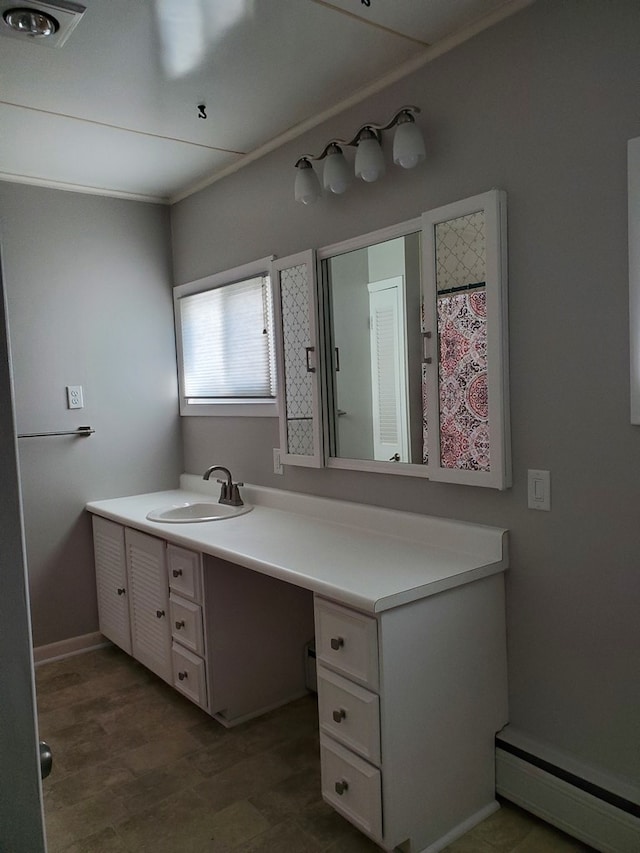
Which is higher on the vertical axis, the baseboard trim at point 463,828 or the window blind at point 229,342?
the window blind at point 229,342

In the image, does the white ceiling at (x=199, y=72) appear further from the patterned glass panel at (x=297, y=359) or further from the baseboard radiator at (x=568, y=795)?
the baseboard radiator at (x=568, y=795)

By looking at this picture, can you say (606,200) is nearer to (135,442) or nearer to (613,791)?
(613,791)

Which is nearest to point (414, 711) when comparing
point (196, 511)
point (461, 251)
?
point (461, 251)

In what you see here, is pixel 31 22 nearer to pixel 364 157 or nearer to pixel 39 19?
pixel 39 19

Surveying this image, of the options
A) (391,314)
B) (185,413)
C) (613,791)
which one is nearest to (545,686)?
(613,791)

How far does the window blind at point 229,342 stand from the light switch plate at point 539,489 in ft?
4.35

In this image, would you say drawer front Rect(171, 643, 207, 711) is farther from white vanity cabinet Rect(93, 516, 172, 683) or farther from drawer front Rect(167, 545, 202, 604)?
drawer front Rect(167, 545, 202, 604)

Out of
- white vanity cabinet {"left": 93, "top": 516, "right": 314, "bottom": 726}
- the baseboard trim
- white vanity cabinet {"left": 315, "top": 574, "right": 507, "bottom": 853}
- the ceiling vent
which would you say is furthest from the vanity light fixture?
the baseboard trim

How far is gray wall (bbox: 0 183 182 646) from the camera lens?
9.94ft

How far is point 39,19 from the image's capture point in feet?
5.66

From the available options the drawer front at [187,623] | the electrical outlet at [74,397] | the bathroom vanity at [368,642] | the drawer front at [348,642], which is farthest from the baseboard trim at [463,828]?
the electrical outlet at [74,397]

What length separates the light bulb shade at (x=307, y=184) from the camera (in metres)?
2.39

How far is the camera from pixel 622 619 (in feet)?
5.52

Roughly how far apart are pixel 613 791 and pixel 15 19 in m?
2.56
